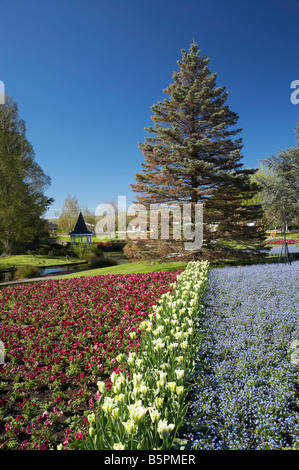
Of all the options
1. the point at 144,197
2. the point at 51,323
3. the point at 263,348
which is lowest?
the point at 51,323

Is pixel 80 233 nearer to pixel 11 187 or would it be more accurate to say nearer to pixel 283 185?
pixel 11 187

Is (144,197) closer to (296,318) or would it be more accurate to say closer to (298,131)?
(296,318)

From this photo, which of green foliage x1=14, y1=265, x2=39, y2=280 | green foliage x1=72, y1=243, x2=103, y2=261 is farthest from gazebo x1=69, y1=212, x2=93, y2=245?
green foliage x1=14, y1=265, x2=39, y2=280

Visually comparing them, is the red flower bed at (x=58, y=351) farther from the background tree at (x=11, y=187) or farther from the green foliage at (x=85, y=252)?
the green foliage at (x=85, y=252)

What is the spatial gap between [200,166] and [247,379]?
992cm

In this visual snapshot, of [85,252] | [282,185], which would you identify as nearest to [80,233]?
[85,252]

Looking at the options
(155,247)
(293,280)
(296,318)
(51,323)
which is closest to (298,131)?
(155,247)

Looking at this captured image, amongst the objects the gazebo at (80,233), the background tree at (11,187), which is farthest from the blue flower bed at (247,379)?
the gazebo at (80,233)

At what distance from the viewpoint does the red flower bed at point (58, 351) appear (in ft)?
9.20

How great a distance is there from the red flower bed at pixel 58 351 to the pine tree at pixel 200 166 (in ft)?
18.2

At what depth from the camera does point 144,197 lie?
43.3 feet

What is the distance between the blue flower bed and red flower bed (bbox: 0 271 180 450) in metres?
1.20

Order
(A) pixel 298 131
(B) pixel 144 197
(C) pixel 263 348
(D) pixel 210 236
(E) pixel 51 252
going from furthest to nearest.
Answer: (E) pixel 51 252
(A) pixel 298 131
(B) pixel 144 197
(D) pixel 210 236
(C) pixel 263 348

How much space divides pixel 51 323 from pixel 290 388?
15.4ft
